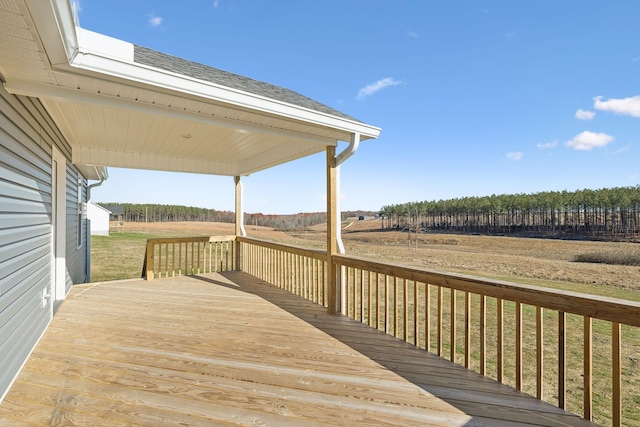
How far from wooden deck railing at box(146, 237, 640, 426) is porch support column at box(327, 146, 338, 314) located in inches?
3.4

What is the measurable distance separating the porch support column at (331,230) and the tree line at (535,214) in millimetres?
48454

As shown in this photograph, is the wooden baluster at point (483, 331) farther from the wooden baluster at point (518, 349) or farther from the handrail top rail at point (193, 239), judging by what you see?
the handrail top rail at point (193, 239)

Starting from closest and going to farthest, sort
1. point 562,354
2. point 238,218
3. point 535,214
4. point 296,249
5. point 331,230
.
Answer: point 562,354 < point 331,230 < point 296,249 < point 238,218 < point 535,214

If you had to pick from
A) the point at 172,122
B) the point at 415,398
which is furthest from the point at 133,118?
the point at 415,398

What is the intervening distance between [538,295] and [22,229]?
3.89 m

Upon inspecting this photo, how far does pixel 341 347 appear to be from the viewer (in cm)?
300

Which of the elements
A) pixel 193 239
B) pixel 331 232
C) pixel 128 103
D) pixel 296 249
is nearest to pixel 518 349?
pixel 331 232

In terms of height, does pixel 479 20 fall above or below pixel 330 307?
above

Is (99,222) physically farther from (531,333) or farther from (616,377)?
(616,377)

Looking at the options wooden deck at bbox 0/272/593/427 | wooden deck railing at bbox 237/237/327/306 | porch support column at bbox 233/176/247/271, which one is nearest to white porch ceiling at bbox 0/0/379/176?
porch support column at bbox 233/176/247/271

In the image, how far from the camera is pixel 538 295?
203 cm

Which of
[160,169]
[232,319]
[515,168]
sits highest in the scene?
[515,168]

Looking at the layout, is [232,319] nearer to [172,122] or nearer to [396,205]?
[172,122]

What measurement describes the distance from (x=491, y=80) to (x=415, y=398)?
32.2 meters
